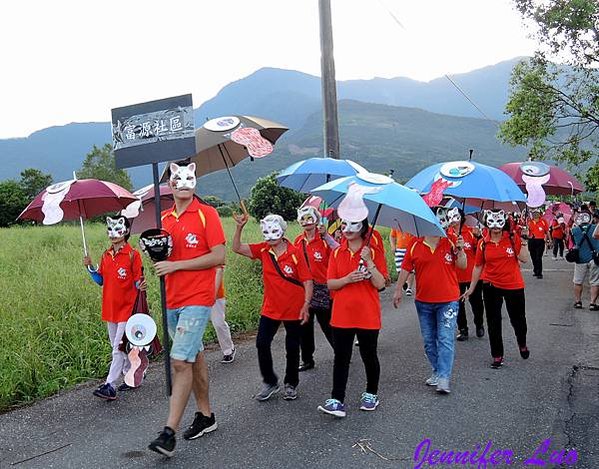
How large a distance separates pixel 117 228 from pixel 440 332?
309cm

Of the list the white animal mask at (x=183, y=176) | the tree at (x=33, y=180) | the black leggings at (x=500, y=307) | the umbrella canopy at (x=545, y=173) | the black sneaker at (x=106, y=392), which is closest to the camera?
the white animal mask at (x=183, y=176)

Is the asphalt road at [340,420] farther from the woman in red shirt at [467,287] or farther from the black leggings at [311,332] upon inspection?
the woman in red shirt at [467,287]

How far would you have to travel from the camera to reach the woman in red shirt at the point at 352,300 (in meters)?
4.53

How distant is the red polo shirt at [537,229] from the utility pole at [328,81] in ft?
23.2

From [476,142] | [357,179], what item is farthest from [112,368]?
[476,142]

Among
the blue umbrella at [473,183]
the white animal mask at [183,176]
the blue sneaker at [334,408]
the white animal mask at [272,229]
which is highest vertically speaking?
the white animal mask at [183,176]

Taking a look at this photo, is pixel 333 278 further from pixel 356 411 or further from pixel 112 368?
pixel 112 368

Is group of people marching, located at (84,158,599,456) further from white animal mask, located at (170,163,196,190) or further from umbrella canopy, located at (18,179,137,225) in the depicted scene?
umbrella canopy, located at (18,179,137,225)

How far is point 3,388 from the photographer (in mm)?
5250

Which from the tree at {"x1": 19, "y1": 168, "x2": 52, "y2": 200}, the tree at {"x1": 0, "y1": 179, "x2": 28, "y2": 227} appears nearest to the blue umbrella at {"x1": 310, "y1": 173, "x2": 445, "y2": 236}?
the tree at {"x1": 0, "y1": 179, "x2": 28, "y2": 227}

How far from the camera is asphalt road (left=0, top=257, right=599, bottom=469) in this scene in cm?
396

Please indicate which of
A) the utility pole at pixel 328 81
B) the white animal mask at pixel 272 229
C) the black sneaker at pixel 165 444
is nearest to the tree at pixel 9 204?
the utility pole at pixel 328 81

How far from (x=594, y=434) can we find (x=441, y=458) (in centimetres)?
124

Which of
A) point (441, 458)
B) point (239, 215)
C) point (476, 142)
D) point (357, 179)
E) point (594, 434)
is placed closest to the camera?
point (441, 458)
